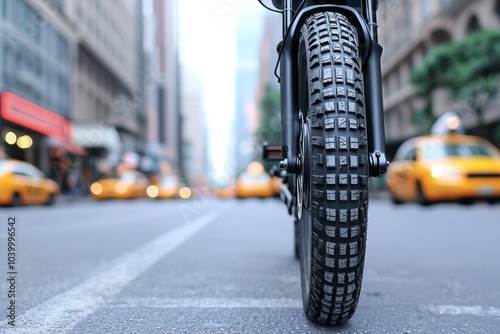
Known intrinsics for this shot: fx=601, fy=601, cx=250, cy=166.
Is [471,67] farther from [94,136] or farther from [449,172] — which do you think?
[94,136]

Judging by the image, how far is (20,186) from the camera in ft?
54.4

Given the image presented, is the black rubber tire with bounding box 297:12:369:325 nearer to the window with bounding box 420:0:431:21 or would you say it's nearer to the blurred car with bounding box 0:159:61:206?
the blurred car with bounding box 0:159:61:206

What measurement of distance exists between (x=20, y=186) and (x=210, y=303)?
15214mm

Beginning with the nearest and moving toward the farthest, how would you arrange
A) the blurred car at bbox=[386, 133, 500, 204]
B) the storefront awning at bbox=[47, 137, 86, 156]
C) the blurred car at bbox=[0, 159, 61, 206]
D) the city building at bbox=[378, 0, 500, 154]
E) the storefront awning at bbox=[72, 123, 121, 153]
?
the blurred car at bbox=[386, 133, 500, 204], the blurred car at bbox=[0, 159, 61, 206], the city building at bbox=[378, 0, 500, 154], the storefront awning at bbox=[47, 137, 86, 156], the storefront awning at bbox=[72, 123, 121, 153]

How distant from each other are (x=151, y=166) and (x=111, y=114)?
19.1 meters

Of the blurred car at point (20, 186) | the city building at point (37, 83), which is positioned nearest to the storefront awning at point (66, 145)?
the city building at point (37, 83)

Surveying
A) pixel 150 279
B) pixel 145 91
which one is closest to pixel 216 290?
pixel 150 279

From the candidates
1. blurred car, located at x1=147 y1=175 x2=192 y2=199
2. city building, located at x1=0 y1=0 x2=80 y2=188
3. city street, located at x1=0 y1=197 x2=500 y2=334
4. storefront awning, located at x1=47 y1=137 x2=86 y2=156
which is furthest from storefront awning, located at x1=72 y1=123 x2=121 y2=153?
city street, located at x1=0 y1=197 x2=500 y2=334

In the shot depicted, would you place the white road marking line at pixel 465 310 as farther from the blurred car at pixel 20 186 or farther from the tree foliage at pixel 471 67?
the tree foliage at pixel 471 67

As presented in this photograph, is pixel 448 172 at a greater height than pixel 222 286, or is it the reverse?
pixel 448 172

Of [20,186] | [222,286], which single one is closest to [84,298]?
[222,286]

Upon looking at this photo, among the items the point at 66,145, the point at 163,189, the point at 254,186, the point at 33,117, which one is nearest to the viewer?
the point at 254,186

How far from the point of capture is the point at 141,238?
6109mm

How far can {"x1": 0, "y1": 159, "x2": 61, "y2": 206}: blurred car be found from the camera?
51.8 ft
